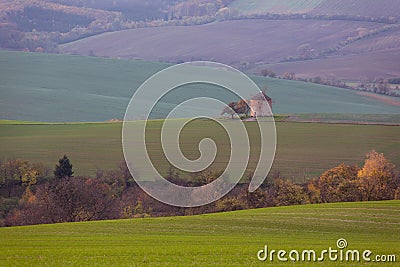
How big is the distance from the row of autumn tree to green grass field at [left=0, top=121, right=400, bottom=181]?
110 inches

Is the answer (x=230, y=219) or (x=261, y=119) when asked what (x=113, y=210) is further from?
(x=261, y=119)

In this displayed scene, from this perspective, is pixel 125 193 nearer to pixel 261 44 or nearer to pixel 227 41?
pixel 261 44

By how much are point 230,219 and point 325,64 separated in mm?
102269

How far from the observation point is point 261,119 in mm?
65562

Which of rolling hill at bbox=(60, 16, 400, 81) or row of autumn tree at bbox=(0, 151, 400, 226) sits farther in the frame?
rolling hill at bbox=(60, 16, 400, 81)

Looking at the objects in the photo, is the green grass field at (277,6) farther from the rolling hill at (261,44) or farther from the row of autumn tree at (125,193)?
the row of autumn tree at (125,193)

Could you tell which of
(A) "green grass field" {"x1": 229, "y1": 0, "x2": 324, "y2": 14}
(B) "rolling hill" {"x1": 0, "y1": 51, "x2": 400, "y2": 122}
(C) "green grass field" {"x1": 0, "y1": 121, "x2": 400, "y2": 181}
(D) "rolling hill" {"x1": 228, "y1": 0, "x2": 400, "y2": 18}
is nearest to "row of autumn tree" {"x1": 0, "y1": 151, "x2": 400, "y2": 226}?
(C) "green grass field" {"x1": 0, "y1": 121, "x2": 400, "y2": 181}

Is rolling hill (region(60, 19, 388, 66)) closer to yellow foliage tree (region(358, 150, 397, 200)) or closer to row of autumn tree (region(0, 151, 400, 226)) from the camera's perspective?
row of autumn tree (region(0, 151, 400, 226))

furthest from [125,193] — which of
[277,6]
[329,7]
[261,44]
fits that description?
[277,6]

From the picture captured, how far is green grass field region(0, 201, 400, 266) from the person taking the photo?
15.4m

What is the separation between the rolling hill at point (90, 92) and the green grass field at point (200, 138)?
1039 centimetres

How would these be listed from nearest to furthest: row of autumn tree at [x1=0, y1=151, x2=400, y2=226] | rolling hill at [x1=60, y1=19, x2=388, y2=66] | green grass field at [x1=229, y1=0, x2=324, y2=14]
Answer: row of autumn tree at [x1=0, y1=151, x2=400, y2=226] < rolling hill at [x1=60, y1=19, x2=388, y2=66] < green grass field at [x1=229, y1=0, x2=324, y2=14]

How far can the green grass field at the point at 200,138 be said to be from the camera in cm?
4888

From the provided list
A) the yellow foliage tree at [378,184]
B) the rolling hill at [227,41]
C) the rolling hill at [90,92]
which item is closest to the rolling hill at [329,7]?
the rolling hill at [227,41]
